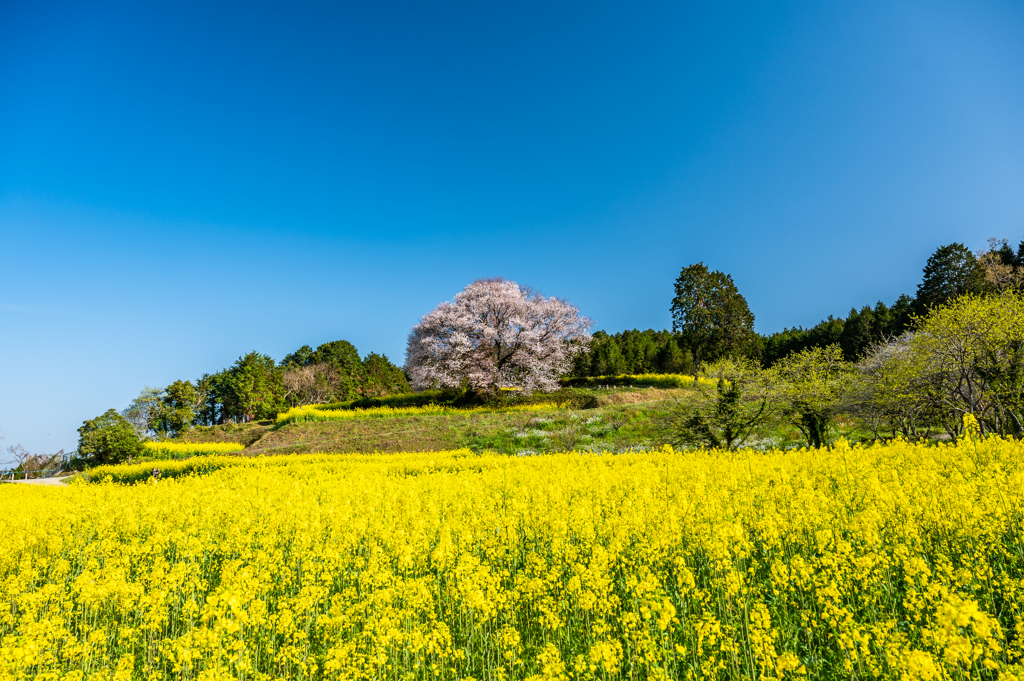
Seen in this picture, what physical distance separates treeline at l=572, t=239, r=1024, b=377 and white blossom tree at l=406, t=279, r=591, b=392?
40.6 ft

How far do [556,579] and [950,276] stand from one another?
167 feet

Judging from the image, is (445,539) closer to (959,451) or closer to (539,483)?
(539,483)

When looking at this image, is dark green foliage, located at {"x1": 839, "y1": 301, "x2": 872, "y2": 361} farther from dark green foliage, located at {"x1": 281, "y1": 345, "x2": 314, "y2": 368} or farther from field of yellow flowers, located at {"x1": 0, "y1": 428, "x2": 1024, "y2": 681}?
dark green foliage, located at {"x1": 281, "y1": 345, "x2": 314, "y2": 368}

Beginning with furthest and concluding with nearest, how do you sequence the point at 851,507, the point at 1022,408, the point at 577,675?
1. the point at 1022,408
2. the point at 851,507
3. the point at 577,675

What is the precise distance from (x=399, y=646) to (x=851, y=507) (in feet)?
19.7

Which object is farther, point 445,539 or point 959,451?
point 959,451

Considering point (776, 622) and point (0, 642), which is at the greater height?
point (0, 642)

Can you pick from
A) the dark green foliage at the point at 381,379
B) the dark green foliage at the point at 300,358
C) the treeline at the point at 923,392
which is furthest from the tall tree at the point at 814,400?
the dark green foliage at the point at 300,358

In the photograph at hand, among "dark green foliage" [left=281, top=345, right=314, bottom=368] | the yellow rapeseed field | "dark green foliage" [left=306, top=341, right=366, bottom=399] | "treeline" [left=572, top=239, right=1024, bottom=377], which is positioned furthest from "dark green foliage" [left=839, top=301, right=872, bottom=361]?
"dark green foliage" [left=281, top=345, right=314, bottom=368]

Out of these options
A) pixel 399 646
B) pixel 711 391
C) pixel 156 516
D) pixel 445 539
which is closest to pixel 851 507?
pixel 445 539

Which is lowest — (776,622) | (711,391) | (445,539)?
(776,622)

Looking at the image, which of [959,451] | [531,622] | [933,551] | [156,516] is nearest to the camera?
[531,622]

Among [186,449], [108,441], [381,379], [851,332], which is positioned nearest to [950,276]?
[851,332]

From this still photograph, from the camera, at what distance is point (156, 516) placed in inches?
320
